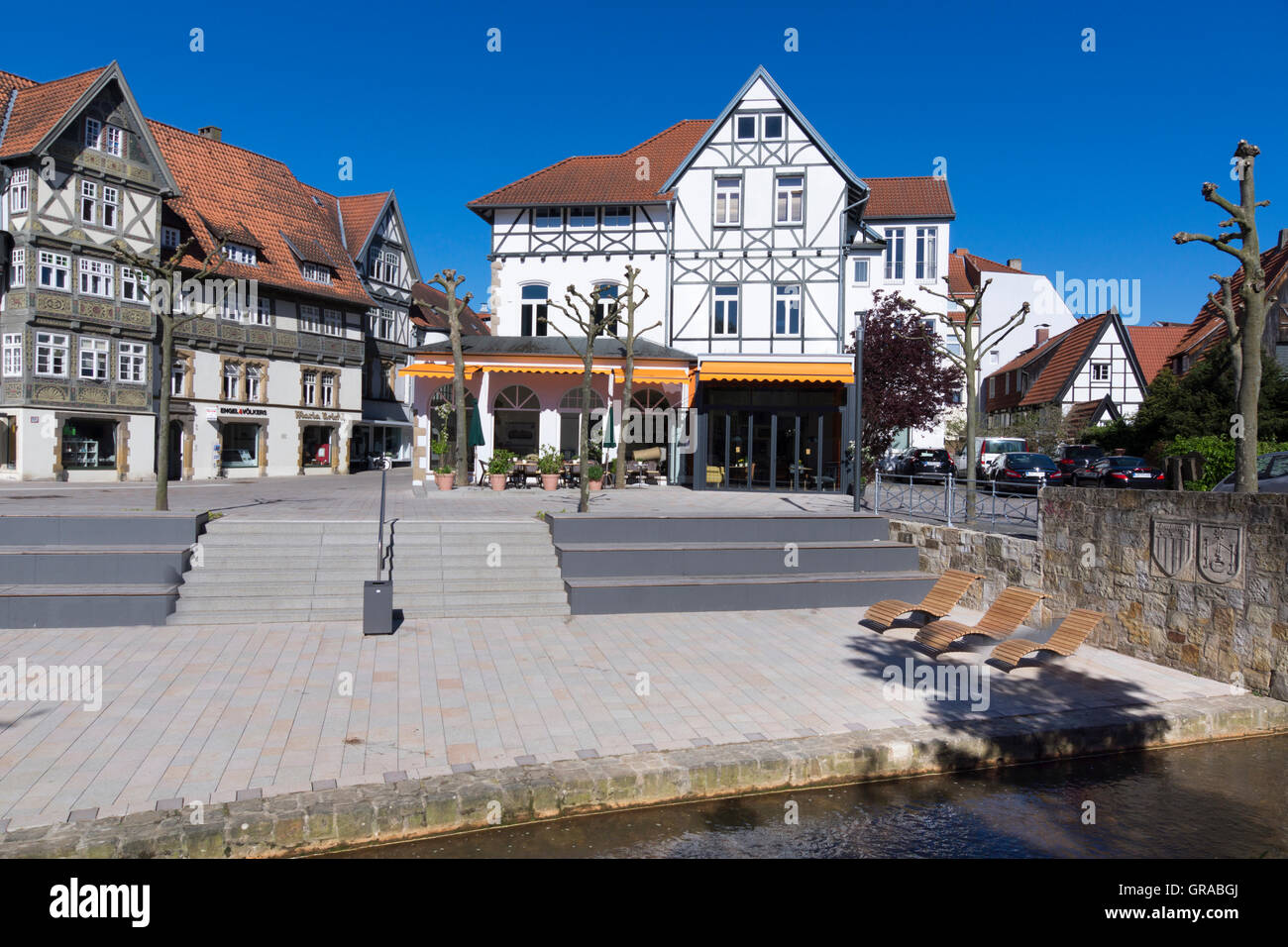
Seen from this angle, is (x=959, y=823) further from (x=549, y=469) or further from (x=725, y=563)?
(x=549, y=469)

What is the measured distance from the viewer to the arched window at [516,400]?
26906 millimetres

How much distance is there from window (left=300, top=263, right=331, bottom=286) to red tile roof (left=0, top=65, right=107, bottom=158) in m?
11.1

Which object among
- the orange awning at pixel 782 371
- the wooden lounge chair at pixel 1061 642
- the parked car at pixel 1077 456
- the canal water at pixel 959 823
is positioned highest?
the orange awning at pixel 782 371

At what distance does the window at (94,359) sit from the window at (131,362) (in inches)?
18.4

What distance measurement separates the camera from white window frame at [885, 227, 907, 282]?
44219 mm

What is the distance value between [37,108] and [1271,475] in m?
38.2

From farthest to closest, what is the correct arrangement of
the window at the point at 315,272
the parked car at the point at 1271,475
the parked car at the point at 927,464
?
the window at the point at 315,272
the parked car at the point at 927,464
the parked car at the point at 1271,475

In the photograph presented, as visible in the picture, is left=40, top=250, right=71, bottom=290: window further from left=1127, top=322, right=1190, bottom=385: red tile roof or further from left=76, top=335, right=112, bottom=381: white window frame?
left=1127, top=322, right=1190, bottom=385: red tile roof

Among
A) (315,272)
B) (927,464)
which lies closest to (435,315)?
(315,272)

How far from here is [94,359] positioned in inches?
1229

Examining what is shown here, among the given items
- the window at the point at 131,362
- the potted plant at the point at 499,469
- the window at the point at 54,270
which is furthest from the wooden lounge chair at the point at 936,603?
the window at the point at 54,270

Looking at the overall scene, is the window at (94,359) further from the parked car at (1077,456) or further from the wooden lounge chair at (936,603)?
the parked car at (1077,456)

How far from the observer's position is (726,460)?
83.5 ft

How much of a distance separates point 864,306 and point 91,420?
3133cm
